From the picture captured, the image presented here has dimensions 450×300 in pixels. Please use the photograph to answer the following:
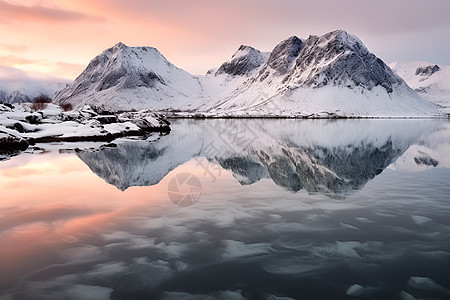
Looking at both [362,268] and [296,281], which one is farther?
[362,268]

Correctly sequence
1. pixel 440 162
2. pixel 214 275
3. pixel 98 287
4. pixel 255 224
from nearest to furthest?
pixel 98 287 < pixel 214 275 < pixel 255 224 < pixel 440 162

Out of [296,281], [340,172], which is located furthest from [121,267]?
[340,172]

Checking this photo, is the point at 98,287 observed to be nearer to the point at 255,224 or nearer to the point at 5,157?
the point at 255,224

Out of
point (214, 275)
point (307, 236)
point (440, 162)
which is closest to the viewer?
point (214, 275)

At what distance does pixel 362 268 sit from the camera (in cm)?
659

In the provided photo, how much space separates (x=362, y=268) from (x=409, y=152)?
2400 centimetres

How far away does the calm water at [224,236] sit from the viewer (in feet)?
19.5

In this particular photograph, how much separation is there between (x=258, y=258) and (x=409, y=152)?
24.6 m

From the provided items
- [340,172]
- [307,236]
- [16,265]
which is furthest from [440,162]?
[16,265]

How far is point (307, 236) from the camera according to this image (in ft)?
27.4

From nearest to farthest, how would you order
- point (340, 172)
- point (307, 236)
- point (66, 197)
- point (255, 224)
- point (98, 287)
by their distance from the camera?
1. point (98, 287)
2. point (307, 236)
3. point (255, 224)
4. point (66, 197)
5. point (340, 172)

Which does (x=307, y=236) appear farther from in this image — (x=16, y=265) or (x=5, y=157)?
(x=5, y=157)

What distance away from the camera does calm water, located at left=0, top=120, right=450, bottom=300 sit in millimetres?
5945

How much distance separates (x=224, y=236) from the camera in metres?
8.37
